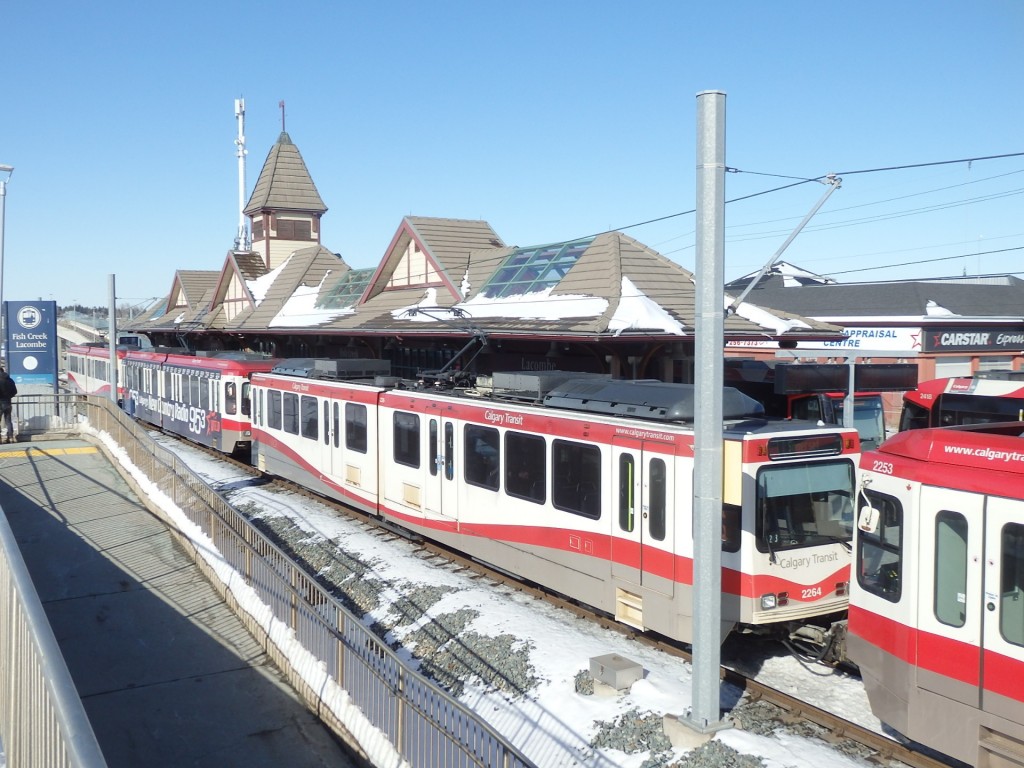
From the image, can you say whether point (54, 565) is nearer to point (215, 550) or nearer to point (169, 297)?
point (215, 550)

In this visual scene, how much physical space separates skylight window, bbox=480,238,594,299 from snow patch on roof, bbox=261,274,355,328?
7311 millimetres

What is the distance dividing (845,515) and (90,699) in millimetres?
8341

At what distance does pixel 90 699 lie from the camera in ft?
32.6

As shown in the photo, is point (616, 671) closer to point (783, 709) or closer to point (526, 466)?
point (783, 709)

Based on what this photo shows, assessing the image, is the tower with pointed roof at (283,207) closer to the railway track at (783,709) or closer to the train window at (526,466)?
the railway track at (783,709)

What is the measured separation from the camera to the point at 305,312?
3256 centimetres

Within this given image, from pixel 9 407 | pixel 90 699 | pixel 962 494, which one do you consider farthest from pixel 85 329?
pixel 962 494

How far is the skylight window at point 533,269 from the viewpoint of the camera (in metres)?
20.8

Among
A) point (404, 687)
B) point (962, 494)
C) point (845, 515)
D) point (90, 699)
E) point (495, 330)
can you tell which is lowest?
point (90, 699)

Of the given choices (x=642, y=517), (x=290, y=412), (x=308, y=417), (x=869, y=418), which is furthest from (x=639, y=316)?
(x=290, y=412)

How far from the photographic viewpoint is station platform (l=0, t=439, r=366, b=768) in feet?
28.8

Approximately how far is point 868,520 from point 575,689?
10.4 feet

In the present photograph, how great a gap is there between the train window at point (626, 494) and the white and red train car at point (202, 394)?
47.8 ft

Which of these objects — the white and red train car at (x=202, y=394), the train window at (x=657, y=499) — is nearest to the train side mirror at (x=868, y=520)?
the train window at (x=657, y=499)
